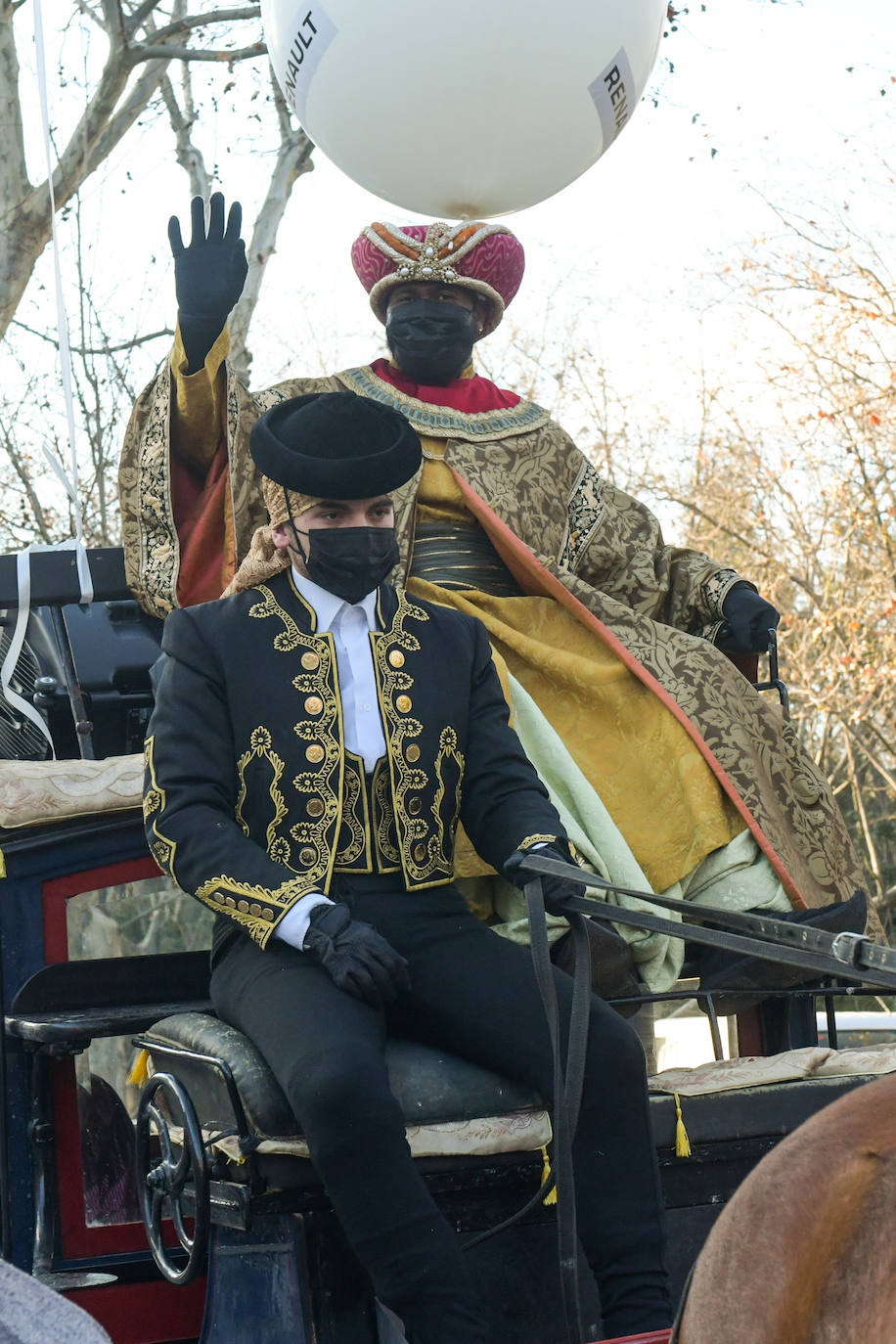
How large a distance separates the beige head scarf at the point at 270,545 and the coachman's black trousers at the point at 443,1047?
0.62 m

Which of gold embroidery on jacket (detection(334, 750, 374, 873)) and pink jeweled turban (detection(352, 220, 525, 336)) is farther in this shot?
pink jeweled turban (detection(352, 220, 525, 336))

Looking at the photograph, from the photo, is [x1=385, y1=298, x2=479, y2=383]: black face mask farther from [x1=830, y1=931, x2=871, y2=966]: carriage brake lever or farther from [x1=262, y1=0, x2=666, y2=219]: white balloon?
[x1=830, y1=931, x2=871, y2=966]: carriage brake lever

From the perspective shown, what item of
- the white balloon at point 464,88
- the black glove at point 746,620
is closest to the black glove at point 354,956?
the black glove at point 746,620

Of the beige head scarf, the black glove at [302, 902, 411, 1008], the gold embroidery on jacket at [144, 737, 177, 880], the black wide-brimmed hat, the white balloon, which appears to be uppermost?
the white balloon

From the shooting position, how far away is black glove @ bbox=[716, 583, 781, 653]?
151 inches

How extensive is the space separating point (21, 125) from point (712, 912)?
8.96 metres

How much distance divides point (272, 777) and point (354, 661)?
0.28 meters

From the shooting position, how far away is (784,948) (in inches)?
69.6

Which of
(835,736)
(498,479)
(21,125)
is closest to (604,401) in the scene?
(835,736)

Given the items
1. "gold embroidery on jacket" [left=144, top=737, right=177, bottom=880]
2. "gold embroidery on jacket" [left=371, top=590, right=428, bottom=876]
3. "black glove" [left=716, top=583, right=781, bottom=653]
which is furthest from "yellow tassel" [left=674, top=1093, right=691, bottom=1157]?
"black glove" [left=716, top=583, right=781, bottom=653]

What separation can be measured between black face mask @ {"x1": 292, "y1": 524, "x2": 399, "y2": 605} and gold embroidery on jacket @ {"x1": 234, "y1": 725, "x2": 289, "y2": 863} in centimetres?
32

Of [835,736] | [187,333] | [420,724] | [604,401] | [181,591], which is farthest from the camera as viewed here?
[604,401]

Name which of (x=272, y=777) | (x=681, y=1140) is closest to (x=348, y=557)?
(x=272, y=777)

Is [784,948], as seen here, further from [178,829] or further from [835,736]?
[835,736]
